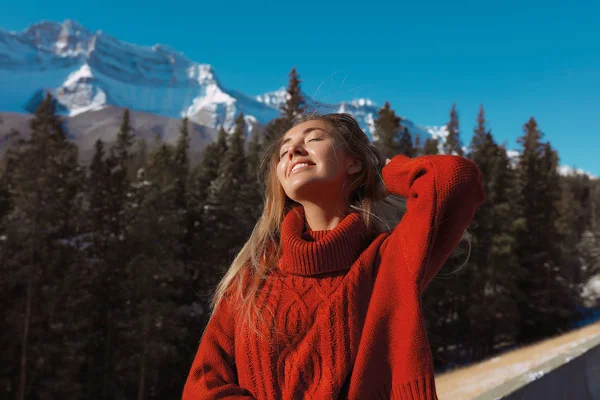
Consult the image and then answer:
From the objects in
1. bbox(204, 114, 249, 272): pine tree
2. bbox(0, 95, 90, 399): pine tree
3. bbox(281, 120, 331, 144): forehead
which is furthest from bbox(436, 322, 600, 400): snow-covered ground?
bbox(0, 95, 90, 399): pine tree

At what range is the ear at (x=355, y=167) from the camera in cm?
206

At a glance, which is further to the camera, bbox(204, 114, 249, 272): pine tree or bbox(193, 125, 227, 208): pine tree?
bbox(193, 125, 227, 208): pine tree

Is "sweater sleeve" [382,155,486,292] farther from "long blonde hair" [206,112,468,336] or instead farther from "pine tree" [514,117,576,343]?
"pine tree" [514,117,576,343]

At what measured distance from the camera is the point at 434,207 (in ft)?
4.91

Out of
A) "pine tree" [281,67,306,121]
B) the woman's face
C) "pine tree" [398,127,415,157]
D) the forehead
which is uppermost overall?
"pine tree" [281,67,306,121]

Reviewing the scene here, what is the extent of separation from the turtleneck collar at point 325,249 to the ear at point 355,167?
0.78 ft

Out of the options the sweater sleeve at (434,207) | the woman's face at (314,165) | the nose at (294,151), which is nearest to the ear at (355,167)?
the woman's face at (314,165)

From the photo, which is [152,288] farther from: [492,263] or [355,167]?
[492,263]

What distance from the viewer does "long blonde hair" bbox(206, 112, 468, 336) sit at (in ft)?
6.60

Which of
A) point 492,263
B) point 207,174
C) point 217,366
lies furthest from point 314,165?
point 207,174

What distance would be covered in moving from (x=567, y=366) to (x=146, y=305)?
57.1 ft

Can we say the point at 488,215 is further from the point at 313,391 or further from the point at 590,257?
the point at 313,391

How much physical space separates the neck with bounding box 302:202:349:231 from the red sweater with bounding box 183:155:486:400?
0.11 m

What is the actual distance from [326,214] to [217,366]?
0.80 metres
